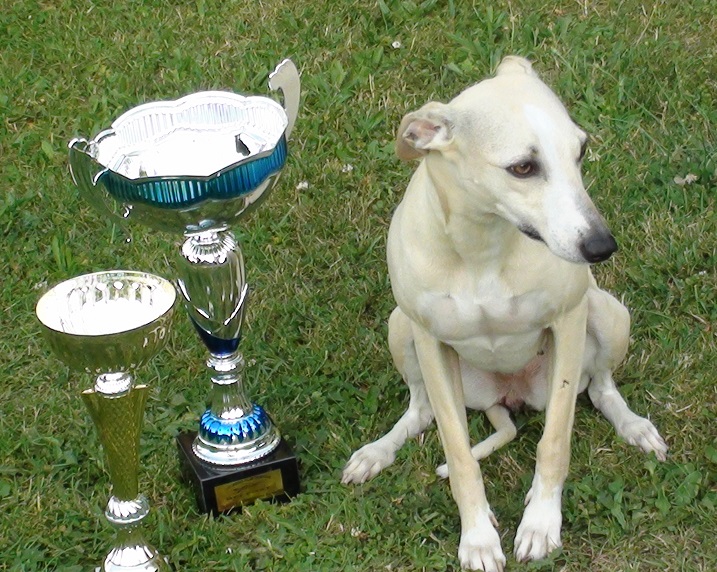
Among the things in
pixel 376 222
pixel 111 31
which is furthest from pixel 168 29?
pixel 376 222

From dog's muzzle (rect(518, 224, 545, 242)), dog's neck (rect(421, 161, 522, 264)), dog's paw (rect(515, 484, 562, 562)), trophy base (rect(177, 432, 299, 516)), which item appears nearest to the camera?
dog's muzzle (rect(518, 224, 545, 242))

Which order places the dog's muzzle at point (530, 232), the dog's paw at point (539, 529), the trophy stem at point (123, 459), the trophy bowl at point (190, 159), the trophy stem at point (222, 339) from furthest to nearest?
the trophy stem at point (222, 339) → the dog's paw at point (539, 529) → the trophy bowl at point (190, 159) → the trophy stem at point (123, 459) → the dog's muzzle at point (530, 232)

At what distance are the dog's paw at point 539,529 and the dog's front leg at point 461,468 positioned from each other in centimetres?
7

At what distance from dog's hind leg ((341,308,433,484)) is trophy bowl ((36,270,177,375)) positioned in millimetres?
822

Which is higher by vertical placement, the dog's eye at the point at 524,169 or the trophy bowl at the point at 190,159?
the dog's eye at the point at 524,169

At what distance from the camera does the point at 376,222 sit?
5.13 metres

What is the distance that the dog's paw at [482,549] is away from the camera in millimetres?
3486

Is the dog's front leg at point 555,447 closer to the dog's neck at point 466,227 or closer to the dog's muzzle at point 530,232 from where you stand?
the dog's neck at point 466,227

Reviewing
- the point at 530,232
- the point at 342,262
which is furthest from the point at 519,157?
the point at 342,262

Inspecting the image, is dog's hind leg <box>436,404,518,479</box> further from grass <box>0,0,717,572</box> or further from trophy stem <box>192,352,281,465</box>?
trophy stem <box>192,352,281,465</box>

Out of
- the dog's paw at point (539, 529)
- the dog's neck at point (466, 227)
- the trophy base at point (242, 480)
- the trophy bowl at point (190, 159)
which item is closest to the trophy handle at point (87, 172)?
the trophy bowl at point (190, 159)

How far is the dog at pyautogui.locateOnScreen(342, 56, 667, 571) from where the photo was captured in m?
2.94

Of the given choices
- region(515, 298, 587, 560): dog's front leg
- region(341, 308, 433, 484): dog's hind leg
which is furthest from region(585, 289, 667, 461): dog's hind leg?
region(341, 308, 433, 484): dog's hind leg

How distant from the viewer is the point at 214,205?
3488mm
